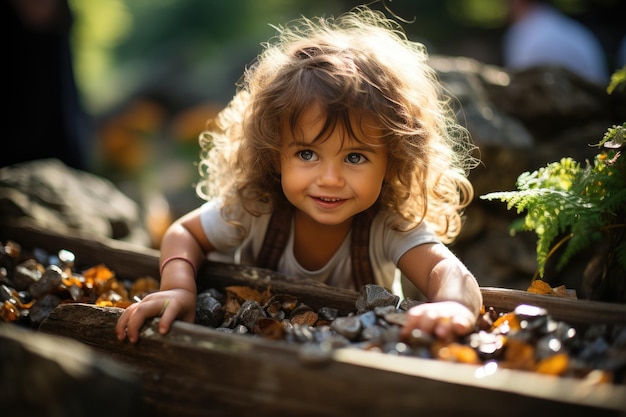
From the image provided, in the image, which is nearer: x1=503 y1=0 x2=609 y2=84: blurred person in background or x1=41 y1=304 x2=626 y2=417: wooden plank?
x1=41 y1=304 x2=626 y2=417: wooden plank

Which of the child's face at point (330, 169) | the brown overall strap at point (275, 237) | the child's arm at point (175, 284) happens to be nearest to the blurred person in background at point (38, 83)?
the child's arm at point (175, 284)

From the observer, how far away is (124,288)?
9.00ft

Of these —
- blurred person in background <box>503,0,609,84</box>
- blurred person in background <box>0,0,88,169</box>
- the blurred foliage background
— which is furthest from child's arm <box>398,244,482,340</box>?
the blurred foliage background

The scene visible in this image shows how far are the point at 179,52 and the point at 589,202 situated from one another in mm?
10692

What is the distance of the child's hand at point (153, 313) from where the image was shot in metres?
1.86

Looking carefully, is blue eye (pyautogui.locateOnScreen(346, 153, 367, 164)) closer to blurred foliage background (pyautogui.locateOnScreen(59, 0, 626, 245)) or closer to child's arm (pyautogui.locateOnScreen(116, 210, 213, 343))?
child's arm (pyautogui.locateOnScreen(116, 210, 213, 343))

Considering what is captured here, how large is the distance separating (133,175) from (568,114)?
6909 millimetres

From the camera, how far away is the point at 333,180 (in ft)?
7.50

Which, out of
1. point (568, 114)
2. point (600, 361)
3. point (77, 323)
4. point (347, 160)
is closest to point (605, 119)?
point (568, 114)

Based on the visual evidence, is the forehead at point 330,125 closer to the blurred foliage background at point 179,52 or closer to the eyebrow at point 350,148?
the eyebrow at point 350,148

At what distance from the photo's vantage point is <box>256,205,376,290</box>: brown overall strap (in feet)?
8.98

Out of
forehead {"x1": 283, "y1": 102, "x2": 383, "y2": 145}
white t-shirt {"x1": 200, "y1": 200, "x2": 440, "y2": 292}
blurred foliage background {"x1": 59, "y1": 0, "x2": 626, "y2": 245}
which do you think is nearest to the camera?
forehead {"x1": 283, "y1": 102, "x2": 383, "y2": 145}

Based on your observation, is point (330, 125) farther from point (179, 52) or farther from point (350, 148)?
point (179, 52)

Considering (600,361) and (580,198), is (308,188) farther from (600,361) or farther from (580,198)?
(600,361)
